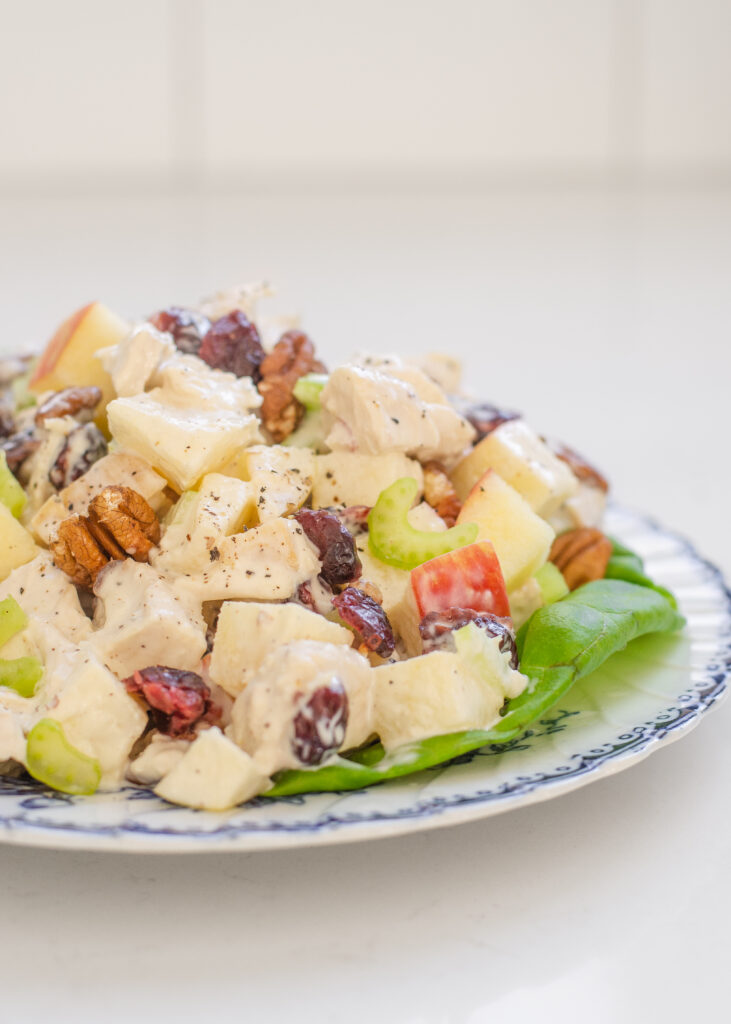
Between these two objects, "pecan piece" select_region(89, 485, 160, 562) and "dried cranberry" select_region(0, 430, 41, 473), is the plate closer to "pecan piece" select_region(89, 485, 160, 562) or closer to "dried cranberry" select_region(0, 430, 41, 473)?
"pecan piece" select_region(89, 485, 160, 562)

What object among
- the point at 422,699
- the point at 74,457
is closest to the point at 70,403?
the point at 74,457

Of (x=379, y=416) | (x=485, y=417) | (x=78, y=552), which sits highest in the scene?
(x=379, y=416)

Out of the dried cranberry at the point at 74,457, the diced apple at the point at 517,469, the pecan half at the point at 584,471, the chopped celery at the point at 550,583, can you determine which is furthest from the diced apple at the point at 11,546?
the pecan half at the point at 584,471

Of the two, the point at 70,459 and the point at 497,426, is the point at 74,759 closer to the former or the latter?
the point at 70,459

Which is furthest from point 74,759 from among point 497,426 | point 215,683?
point 497,426

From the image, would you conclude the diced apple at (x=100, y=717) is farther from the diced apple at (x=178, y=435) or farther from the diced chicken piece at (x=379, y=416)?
the diced chicken piece at (x=379, y=416)

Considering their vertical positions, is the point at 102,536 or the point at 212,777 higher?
the point at 102,536

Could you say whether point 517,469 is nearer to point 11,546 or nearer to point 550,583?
point 550,583
